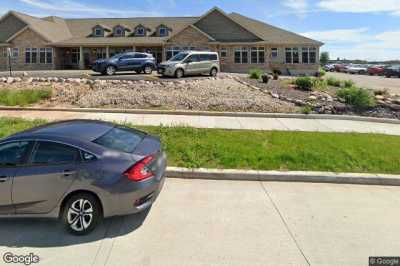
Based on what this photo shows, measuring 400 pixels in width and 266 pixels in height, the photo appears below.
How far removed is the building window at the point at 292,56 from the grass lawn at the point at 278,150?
95.1 feet

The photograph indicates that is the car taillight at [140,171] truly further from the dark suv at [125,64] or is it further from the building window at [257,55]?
the building window at [257,55]

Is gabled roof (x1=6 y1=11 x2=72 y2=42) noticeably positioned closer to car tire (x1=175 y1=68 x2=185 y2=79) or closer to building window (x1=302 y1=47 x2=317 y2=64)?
car tire (x1=175 y1=68 x2=185 y2=79)

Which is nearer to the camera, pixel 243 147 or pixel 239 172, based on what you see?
pixel 239 172

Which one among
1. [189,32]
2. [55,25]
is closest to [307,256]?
[189,32]

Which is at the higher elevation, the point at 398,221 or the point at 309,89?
the point at 309,89

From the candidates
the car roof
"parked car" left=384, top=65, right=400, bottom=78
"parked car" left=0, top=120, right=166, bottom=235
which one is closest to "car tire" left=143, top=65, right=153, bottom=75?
the car roof

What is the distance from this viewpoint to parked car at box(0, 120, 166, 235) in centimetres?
438

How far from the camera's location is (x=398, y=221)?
196 inches

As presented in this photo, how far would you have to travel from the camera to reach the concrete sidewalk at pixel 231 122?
1091 cm

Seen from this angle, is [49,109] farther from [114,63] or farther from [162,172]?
[114,63]

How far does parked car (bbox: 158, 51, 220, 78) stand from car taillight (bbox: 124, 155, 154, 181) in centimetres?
1775

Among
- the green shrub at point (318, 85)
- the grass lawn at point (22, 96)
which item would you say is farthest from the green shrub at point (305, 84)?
the grass lawn at point (22, 96)

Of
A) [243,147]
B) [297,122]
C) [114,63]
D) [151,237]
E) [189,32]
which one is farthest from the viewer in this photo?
[189,32]

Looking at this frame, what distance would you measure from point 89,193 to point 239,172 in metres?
3.35
